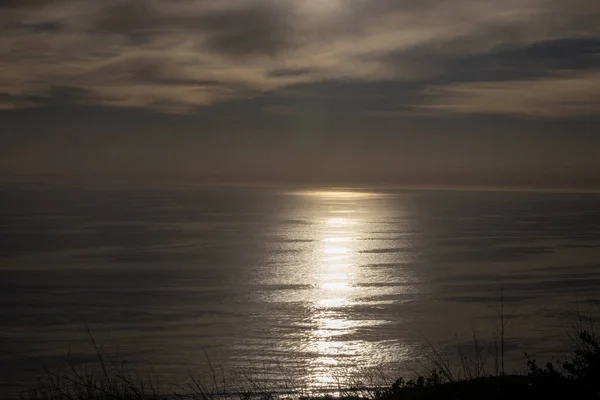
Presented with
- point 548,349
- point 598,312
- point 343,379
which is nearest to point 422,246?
point 598,312

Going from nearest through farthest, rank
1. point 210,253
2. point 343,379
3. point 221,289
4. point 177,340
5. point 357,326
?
point 343,379, point 177,340, point 357,326, point 221,289, point 210,253

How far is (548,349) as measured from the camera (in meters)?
25.2

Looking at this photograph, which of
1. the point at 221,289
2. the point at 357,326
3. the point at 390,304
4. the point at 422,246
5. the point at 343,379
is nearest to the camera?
the point at 343,379

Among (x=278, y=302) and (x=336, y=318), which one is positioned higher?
(x=278, y=302)

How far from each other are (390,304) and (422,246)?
3699 centimetres

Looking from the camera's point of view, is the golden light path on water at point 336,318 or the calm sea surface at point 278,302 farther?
the calm sea surface at point 278,302

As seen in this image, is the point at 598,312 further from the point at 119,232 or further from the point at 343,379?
the point at 119,232

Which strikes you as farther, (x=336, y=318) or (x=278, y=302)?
(x=278, y=302)

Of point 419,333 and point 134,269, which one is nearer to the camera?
point 419,333

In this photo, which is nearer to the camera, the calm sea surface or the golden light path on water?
the golden light path on water

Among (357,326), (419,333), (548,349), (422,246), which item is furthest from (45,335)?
(422,246)

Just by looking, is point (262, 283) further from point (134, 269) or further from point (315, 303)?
point (134, 269)

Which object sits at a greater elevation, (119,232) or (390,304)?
(119,232)

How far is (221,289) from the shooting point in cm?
4291
